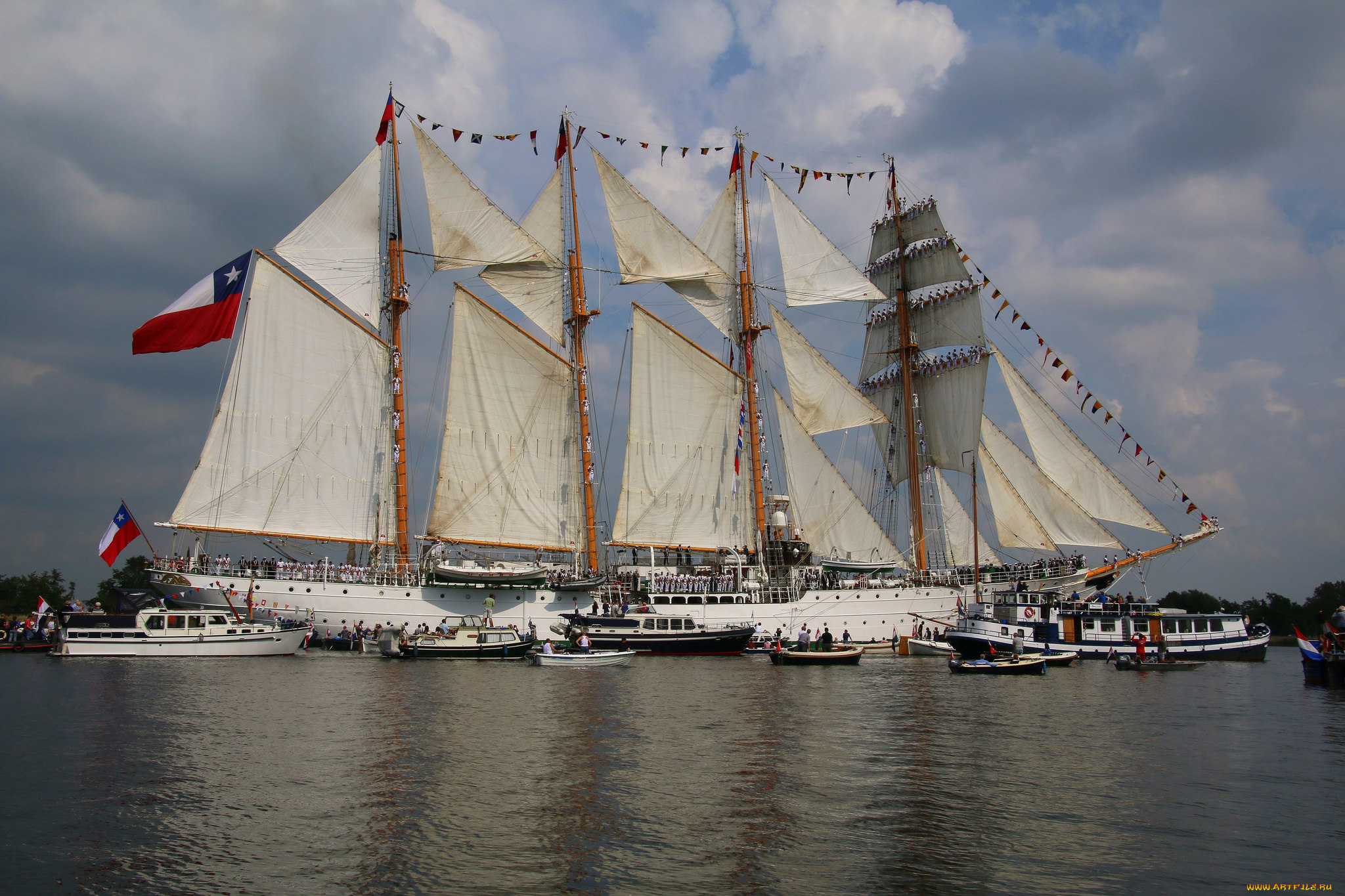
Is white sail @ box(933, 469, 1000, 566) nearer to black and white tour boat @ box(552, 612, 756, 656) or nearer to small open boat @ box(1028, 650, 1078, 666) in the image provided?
small open boat @ box(1028, 650, 1078, 666)

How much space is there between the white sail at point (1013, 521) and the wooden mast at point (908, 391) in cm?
594

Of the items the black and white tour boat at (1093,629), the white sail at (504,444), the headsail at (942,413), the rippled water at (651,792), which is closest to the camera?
the rippled water at (651,792)

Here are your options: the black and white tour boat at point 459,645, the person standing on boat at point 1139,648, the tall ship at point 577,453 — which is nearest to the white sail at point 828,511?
the tall ship at point 577,453

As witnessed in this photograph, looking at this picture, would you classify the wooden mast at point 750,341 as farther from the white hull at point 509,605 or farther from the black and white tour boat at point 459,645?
the black and white tour boat at point 459,645

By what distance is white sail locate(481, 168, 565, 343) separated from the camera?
2442 inches

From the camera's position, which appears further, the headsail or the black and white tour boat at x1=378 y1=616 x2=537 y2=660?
the headsail

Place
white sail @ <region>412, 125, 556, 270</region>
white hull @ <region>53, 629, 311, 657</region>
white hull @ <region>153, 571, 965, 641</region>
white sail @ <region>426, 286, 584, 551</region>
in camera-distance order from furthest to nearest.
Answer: white sail @ <region>412, 125, 556, 270</region> → white sail @ <region>426, 286, 584, 551</region> → white hull @ <region>153, 571, 965, 641</region> → white hull @ <region>53, 629, 311, 657</region>

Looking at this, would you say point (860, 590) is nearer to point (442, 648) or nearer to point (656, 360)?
point (656, 360)

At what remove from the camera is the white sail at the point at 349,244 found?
5578 cm

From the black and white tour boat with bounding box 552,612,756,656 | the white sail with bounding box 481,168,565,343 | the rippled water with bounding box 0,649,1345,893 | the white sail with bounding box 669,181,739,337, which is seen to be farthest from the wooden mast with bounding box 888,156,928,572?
the rippled water with bounding box 0,649,1345,893

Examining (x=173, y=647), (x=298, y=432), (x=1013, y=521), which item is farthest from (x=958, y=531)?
(x=173, y=647)

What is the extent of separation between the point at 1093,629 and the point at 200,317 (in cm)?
5081

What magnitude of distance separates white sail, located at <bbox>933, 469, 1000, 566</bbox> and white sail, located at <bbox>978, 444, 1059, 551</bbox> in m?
1.36

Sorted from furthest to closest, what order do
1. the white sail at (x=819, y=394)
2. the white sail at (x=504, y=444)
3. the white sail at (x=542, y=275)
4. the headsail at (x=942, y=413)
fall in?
the headsail at (x=942, y=413), the white sail at (x=819, y=394), the white sail at (x=542, y=275), the white sail at (x=504, y=444)
